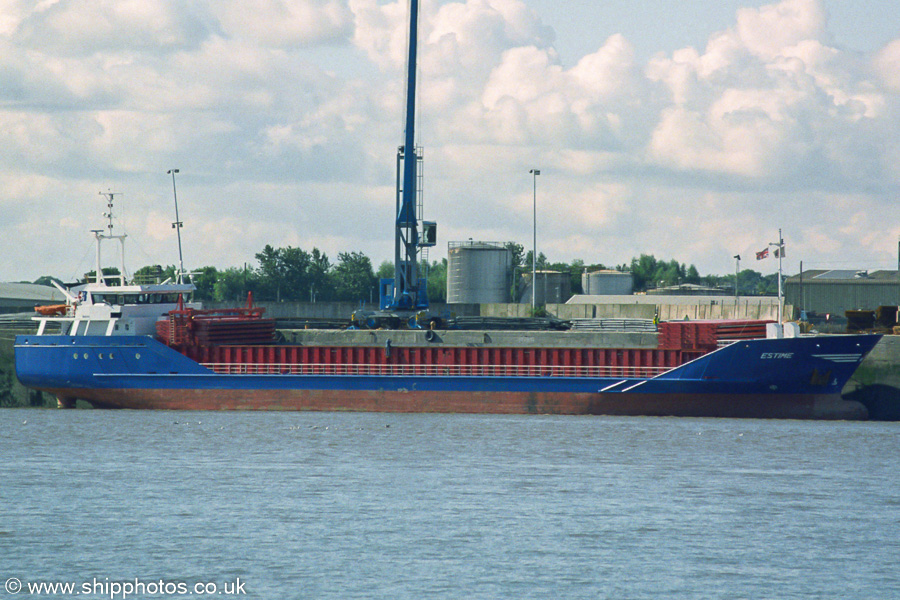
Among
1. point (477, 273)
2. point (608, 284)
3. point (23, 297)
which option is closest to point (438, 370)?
point (477, 273)

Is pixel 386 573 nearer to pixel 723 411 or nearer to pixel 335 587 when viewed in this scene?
pixel 335 587

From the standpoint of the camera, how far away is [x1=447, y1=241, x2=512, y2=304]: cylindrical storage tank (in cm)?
10094

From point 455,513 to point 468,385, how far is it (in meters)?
20.4

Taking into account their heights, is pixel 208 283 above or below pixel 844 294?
above

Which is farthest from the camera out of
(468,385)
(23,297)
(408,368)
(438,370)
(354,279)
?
(354,279)

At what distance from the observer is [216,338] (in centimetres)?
5128

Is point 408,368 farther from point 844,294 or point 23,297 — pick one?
point 23,297

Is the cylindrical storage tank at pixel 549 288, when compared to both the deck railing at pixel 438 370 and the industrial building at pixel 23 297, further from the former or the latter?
the deck railing at pixel 438 370

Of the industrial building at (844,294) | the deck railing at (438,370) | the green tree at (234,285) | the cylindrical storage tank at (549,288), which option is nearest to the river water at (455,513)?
the deck railing at (438,370)

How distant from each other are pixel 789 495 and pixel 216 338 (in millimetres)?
29526

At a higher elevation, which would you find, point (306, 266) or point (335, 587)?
point (306, 266)

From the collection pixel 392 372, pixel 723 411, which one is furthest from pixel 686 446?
pixel 392 372

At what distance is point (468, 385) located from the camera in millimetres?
48281

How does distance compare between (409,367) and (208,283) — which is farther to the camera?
(208,283)
